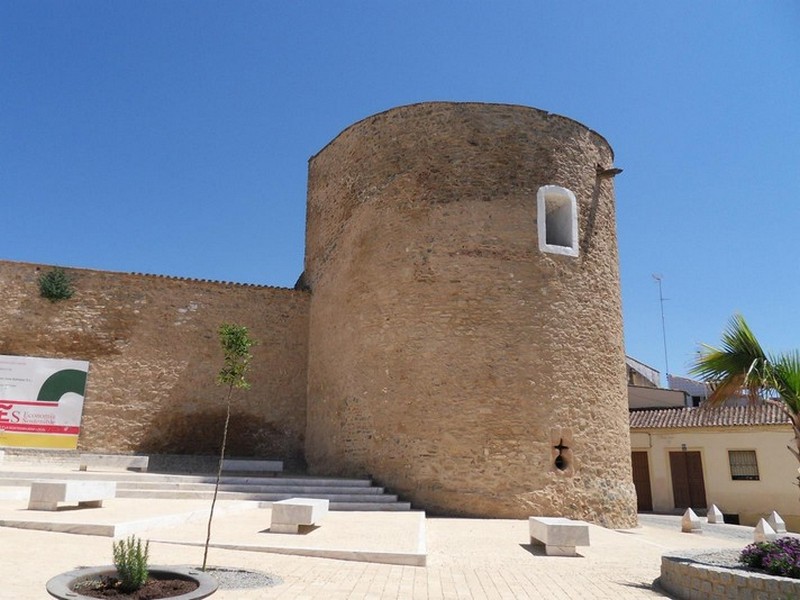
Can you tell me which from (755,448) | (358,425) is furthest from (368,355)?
(755,448)

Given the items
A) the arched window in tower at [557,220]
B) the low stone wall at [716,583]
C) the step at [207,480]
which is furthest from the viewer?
the arched window in tower at [557,220]

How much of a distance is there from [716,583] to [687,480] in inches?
704

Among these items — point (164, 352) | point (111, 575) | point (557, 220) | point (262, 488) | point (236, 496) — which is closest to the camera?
point (111, 575)

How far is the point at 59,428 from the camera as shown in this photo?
1455cm

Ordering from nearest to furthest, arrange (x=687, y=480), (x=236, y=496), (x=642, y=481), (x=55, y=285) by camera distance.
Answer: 1. (x=236, y=496)
2. (x=55, y=285)
3. (x=687, y=480)
4. (x=642, y=481)

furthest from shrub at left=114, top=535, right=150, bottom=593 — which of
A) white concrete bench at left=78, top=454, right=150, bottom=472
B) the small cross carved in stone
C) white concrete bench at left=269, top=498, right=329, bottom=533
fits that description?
white concrete bench at left=78, top=454, right=150, bottom=472

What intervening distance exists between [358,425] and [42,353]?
7943 millimetres

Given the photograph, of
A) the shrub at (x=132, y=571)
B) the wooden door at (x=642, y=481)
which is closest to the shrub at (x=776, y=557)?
the shrub at (x=132, y=571)

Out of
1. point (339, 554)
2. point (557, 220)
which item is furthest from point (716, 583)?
point (557, 220)

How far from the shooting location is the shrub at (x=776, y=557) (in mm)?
5430

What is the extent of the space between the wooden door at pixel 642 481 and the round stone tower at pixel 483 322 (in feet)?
34.6

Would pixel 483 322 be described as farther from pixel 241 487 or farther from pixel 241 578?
pixel 241 578

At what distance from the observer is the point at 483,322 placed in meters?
12.1

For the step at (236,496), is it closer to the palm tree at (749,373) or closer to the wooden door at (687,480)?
the palm tree at (749,373)
